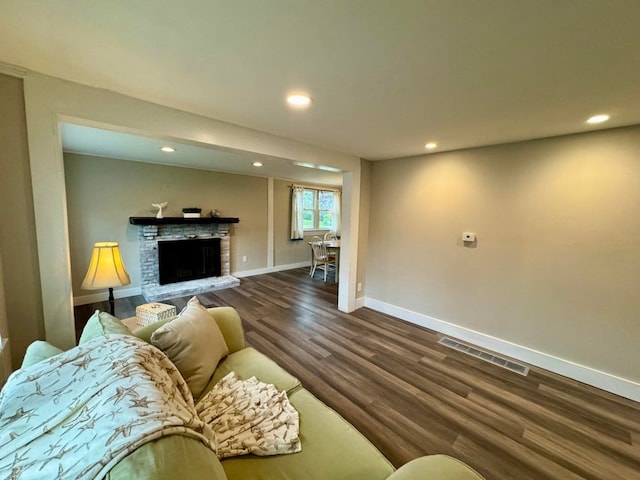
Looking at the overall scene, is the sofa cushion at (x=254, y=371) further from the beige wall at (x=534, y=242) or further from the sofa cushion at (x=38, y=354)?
the beige wall at (x=534, y=242)

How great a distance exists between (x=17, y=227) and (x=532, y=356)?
4.16m

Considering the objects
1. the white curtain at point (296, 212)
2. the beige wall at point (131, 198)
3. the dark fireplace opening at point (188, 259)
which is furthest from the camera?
the white curtain at point (296, 212)

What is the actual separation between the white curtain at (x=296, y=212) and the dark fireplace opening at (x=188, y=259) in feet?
6.16

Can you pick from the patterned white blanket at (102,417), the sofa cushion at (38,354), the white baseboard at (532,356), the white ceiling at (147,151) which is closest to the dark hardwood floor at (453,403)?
the white baseboard at (532,356)

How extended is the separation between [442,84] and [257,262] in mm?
5105

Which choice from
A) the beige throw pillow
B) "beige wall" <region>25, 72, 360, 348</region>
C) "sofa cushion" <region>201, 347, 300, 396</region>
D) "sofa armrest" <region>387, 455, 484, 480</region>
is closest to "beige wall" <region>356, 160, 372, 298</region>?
"sofa cushion" <region>201, 347, 300, 396</region>

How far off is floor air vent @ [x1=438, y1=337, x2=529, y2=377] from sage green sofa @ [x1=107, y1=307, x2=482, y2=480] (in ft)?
6.89

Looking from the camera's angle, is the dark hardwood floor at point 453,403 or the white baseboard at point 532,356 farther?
the white baseboard at point 532,356

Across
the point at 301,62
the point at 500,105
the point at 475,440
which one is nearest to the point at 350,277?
the point at 475,440

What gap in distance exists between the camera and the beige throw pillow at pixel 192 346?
1.36m

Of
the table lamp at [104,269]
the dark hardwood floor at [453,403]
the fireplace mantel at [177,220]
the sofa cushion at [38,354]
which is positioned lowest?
the dark hardwood floor at [453,403]

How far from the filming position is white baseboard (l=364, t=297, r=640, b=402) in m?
2.12

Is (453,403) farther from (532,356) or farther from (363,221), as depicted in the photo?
(363,221)

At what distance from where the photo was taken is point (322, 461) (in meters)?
1.03
